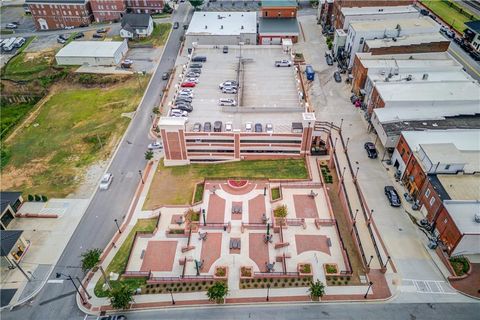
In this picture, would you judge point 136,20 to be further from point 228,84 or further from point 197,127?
point 197,127

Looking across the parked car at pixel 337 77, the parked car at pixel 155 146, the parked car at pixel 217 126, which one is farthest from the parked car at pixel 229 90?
the parked car at pixel 337 77

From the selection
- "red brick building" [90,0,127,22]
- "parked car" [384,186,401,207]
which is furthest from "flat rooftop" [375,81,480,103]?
"red brick building" [90,0,127,22]

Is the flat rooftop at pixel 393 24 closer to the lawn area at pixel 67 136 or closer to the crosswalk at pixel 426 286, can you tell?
the lawn area at pixel 67 136

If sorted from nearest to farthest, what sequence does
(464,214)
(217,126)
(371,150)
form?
(464,214) < (217,126) < (371,150)

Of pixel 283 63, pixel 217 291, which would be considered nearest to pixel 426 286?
pixel 217 291

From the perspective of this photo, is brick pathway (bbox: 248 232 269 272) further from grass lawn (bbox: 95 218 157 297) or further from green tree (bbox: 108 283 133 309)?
green tree (bbox: 108 283 133 309)

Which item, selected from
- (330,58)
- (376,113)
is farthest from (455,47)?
(376,113)
